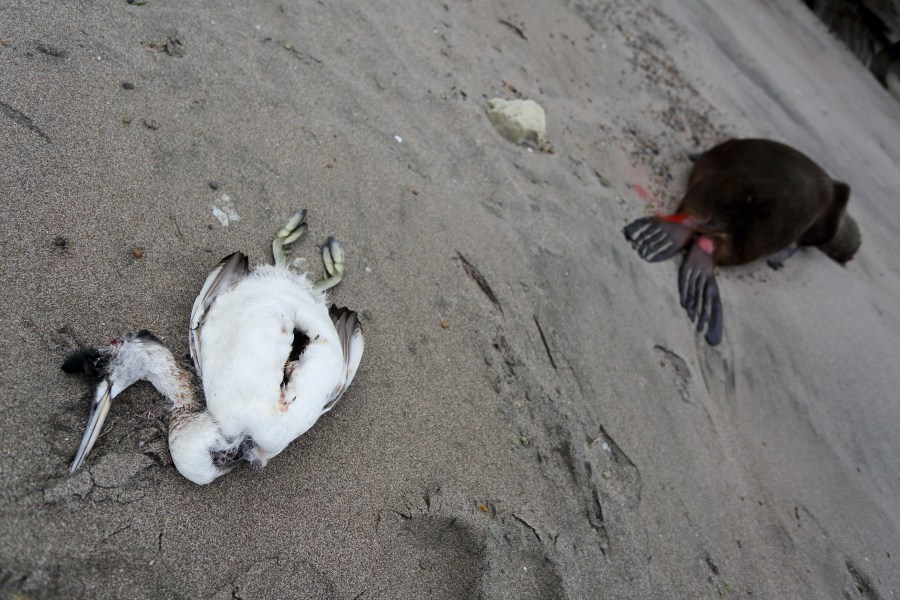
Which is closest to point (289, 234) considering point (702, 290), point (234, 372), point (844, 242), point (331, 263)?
point (331, 263)

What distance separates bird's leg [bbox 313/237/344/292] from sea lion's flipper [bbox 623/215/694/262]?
201cm

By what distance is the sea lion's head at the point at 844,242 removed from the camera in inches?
186

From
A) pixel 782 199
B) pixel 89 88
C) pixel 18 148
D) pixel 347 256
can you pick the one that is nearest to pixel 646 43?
pixel 782 199

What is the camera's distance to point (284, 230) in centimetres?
212

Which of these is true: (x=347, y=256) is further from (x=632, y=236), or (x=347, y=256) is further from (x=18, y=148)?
(x=632, y=236)

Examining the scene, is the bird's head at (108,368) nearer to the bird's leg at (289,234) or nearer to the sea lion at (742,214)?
the bird's leg at (289,234)

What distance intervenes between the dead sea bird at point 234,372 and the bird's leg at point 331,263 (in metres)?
0.23

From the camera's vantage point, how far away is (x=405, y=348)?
2.11 m

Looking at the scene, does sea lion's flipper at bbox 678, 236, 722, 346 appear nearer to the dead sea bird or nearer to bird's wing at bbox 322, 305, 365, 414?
bird's wing at bbox 322, 305, 365, 414

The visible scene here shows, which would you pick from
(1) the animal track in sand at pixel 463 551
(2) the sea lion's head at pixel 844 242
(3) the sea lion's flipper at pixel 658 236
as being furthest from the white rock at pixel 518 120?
(2) the sea lion's head at pixel 844 242

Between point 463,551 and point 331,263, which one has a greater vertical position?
point 331,263

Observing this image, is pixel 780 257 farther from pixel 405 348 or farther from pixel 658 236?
pixel 405 348

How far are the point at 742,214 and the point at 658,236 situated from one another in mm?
1067

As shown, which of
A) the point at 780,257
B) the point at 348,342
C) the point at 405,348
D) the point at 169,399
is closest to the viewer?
the point at 169,399
